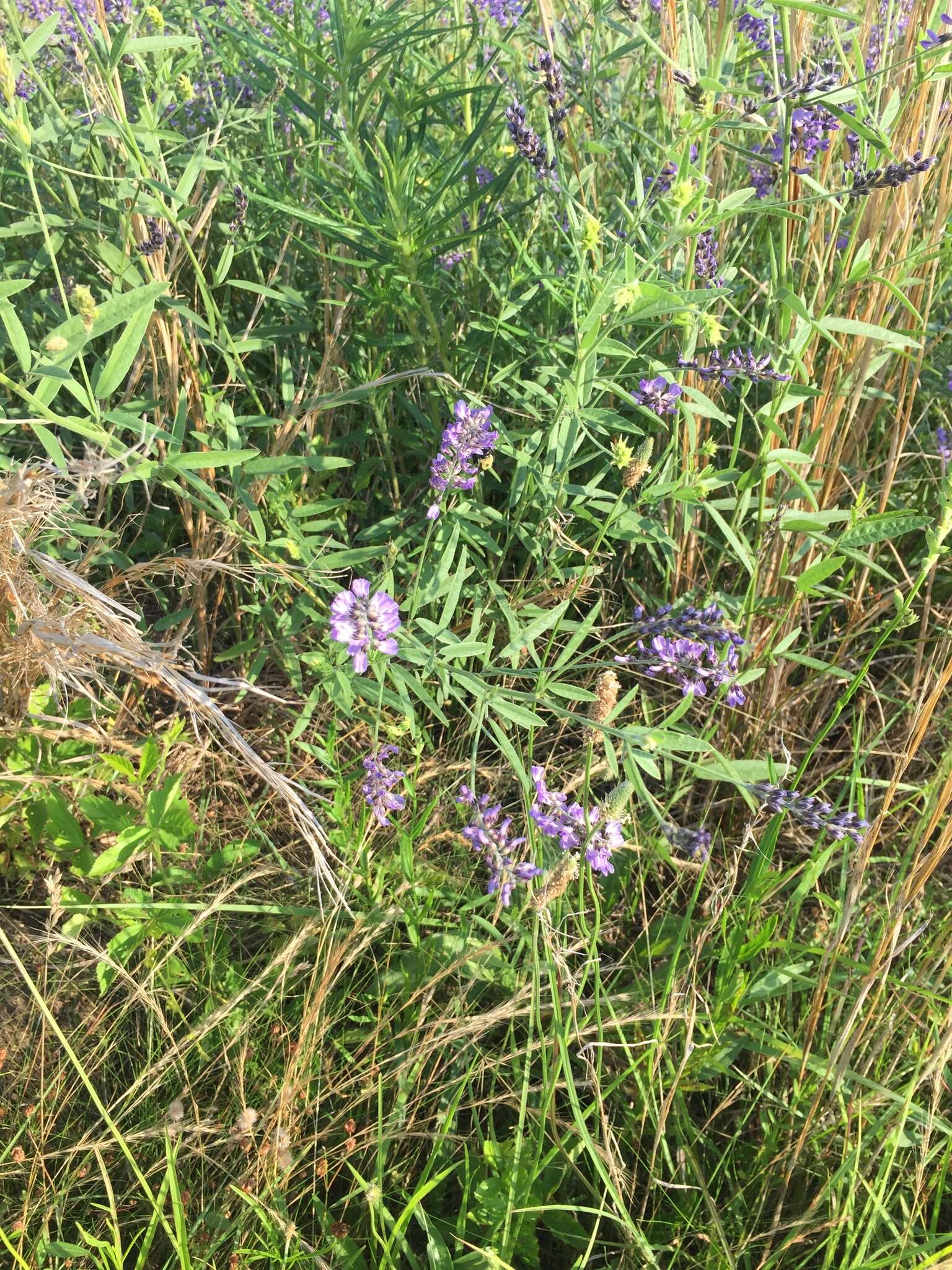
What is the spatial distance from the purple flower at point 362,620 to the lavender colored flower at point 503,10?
2041mm

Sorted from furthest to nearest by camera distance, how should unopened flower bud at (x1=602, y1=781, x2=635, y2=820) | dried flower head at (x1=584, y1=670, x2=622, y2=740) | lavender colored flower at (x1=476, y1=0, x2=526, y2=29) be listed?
lavender colored flower at (x1=476, y1=0, x2=526, y2=29)
unopened flower bud at (x1=602, y1=781, x2=635, y2=820)
dried flower head at (x1=584, y1=670, x2=622, y2=740)

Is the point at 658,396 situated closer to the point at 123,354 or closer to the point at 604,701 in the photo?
the point at 604,701

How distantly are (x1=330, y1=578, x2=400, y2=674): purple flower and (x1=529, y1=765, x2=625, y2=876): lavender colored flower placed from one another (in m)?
0.38

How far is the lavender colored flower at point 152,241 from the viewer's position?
1.94 m

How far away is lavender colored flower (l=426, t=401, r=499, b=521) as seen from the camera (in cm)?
174

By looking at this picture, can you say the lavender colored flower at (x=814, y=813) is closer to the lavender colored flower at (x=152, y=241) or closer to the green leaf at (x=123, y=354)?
the green leaf at (x=123, y=354)

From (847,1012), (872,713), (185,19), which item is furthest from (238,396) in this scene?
(847,1012)

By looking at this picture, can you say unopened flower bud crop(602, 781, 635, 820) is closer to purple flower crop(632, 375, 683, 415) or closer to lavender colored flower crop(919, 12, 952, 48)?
purple flower crop(632, 375, 683, 415)

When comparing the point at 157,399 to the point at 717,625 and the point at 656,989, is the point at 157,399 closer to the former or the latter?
the point at 717,625

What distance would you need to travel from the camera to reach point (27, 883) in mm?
1945

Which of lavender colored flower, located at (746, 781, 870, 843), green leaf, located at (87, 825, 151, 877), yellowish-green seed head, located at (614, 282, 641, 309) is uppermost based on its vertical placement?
yellowish-green seed head, located at (614, 282, 641, 309)

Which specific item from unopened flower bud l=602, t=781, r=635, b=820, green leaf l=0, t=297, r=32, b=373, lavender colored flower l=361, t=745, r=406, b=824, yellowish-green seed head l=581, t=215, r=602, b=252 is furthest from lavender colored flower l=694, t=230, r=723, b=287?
green leaf l=0, t=297, r=32, b=373

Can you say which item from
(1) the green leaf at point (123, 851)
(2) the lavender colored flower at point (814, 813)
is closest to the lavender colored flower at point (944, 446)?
(2) the lavender colored flower at point (814, 813)

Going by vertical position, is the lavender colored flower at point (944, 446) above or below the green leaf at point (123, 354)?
below
